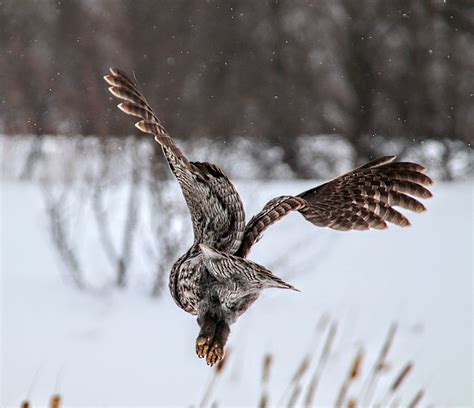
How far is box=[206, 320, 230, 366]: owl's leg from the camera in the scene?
106cm

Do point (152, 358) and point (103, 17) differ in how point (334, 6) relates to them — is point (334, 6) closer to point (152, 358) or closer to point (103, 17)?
point (103, 17)

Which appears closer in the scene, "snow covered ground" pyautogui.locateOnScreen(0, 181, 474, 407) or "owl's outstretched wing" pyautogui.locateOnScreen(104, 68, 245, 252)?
"owl's outstretched wing" pyautogui.locateOnScreen(104, 68, 245, 252)

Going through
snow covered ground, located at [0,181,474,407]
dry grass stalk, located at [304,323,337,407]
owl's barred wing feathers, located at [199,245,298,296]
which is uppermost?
snow covered ground, located at [0,181,474,407]

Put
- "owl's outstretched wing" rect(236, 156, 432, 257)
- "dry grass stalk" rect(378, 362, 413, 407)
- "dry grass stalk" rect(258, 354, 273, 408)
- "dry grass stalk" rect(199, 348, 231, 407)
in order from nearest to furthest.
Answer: "dry grass stalk" rect(199, 348, 231, 407)
"owl's outstretched wing" rect(236, 156, 432, 257)
"dry grass stalk" rect(378, 362, 413, 407)
"dry grass stalk" rect(258, 354, 273, 408)

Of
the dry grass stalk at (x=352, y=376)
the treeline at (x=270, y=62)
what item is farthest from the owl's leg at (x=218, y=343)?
the treeline at (x=270, y=62)

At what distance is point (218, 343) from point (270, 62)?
512 centimetres

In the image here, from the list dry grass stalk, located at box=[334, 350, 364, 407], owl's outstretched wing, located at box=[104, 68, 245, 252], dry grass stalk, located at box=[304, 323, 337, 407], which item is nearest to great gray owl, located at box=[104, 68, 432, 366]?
owl's outstretched wing, located at box=[104, 68, 245, 252]

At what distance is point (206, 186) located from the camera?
1287mm

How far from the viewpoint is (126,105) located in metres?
1.27

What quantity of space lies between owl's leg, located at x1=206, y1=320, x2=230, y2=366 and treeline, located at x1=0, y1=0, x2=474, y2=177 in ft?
14.2

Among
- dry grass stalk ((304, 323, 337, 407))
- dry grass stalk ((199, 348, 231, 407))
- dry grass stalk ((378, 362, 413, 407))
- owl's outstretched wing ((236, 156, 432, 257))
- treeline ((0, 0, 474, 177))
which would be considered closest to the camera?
dry grass stalk ((199, 348, 231, 407))

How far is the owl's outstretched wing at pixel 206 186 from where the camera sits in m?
1.26

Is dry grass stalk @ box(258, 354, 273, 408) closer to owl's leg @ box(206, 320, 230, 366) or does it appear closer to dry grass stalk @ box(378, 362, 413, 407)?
dry grass stalk @ box(378, 362, 413, 407)

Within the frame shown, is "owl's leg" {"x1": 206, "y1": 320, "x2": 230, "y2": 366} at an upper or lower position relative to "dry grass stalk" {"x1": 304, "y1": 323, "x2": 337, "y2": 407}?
lower
